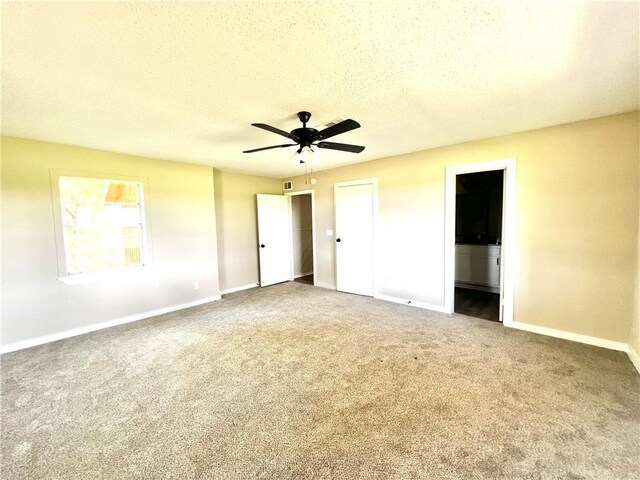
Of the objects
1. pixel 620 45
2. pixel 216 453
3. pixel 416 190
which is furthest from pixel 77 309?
pixel 620 45

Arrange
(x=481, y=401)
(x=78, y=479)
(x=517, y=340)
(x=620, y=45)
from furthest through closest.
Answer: (x=517, y=340)
(x=481, y=401)
(x=620, y=45)
(x=78, y=479)

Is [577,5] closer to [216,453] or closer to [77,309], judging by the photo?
[216,453]

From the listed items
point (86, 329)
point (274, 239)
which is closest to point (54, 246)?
point (86, 329)

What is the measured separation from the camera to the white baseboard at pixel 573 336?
8.77 ft

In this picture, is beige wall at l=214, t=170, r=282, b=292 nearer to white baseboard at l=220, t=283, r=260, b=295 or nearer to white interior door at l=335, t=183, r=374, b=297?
white baseboard at l=220, t=283, r=260, b=295

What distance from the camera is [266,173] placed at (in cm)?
546

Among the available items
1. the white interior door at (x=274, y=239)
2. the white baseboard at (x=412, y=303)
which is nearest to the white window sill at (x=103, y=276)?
the white interior door at (x=274, y=239)

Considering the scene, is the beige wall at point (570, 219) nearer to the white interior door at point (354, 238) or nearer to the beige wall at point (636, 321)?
the beige wall at point (636, 321)

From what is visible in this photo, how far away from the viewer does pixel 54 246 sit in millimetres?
3176

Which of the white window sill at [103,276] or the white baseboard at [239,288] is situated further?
the white baseboard at [239,288]

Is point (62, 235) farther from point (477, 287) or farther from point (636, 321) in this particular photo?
point (477, 287)

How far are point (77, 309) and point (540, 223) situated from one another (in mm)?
5749

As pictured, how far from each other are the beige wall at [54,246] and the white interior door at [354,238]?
7.60 feet

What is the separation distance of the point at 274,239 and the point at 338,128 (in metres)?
3.95
